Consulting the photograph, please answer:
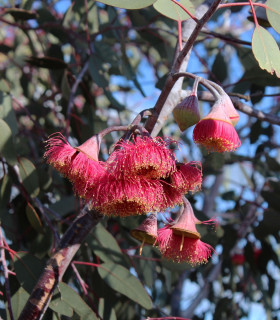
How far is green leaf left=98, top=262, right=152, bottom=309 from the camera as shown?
4.83 ft

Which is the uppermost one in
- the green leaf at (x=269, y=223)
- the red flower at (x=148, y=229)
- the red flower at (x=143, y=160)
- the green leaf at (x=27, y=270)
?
the red flower at (x=143, y=160)

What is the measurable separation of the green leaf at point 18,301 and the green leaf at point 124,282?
0.26m

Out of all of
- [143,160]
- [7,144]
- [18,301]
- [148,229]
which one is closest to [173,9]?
[143,160]

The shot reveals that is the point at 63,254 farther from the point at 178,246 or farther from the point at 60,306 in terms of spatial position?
the point at 178,246

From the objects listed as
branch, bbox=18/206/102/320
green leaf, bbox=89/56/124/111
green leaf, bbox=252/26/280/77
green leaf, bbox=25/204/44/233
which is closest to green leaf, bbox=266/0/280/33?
green leaf, bbox=252/26/280/77

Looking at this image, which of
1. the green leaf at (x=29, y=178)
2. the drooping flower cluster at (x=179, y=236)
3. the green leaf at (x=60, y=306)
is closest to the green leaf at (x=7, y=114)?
the green leaf at (x=29, y=178)

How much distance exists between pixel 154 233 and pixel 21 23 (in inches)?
57.1

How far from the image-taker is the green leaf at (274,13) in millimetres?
1095

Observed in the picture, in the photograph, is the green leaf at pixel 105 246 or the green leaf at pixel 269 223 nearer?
the green leaf at pixel 105 246

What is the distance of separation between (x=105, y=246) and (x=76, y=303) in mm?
290

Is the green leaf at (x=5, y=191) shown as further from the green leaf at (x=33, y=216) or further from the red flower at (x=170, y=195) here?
the red flower at (x=170, y=195)

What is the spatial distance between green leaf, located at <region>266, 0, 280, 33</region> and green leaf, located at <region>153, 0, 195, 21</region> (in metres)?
0.19

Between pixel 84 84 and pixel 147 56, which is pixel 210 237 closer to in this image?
pixel 84 84

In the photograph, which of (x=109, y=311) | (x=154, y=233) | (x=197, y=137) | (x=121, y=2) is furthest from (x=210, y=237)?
(x=121, y=2)
